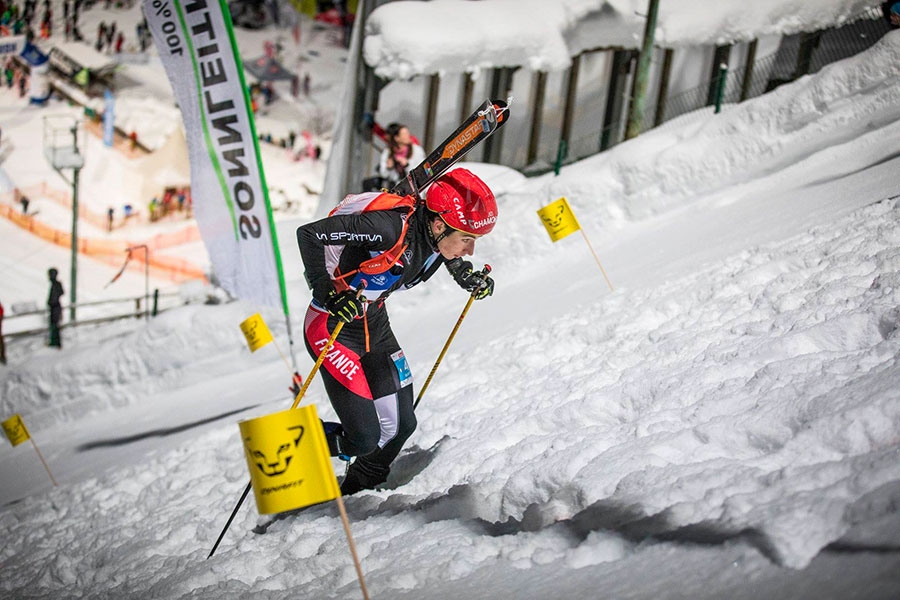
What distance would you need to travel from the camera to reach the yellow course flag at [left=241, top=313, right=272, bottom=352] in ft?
20.4

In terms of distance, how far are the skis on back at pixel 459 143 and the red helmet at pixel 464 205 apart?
122 millimetres

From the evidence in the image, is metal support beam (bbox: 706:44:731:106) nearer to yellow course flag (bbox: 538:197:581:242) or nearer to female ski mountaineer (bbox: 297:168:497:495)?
yellow course flag (bbox: 538:197:581:242)

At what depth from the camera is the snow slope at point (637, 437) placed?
2.08 metres

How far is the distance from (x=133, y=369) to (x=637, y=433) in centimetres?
935

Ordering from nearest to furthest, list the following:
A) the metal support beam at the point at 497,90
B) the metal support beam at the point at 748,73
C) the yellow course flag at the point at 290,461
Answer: the yellow course flag at the point at 290,461 → the metal support beam at the point at 748,73 → the metal support beam at the point at 497,90

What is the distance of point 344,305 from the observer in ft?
9.87

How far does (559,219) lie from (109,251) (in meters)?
19.4

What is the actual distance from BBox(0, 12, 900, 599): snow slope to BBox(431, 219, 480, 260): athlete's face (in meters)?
1.02

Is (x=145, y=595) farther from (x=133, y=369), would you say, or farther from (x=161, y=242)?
(x=161, y=242)

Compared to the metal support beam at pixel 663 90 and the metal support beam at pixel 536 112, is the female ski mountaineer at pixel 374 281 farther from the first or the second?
the metal support beam at pixel 663 90

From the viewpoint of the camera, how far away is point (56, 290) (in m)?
12.4

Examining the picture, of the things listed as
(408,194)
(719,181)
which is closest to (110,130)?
(719,181)

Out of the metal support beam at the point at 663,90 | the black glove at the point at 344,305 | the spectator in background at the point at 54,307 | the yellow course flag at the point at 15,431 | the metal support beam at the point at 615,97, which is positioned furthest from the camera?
the metal support beam at the point at 615,97

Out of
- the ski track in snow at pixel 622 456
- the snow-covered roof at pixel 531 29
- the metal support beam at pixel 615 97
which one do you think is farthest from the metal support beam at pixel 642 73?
the ski track in snow at pixel 622 456
